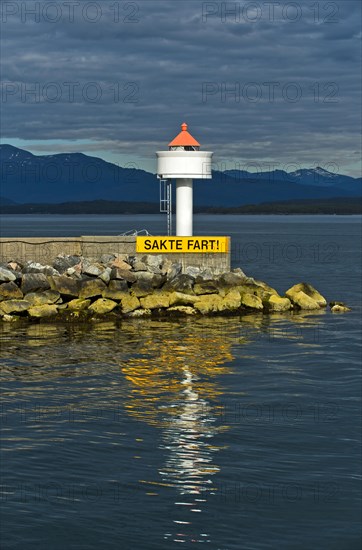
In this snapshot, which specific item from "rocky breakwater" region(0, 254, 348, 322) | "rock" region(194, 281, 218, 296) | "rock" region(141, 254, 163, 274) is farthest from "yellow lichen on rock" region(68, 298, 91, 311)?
"rock" region(194, 281, 218, 296)

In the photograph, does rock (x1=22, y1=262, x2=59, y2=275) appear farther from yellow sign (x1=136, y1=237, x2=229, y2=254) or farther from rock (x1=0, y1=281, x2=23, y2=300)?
yellow sign (x1=136, y1=237, x2=229, y2=254)

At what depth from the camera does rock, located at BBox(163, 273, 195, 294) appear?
36.2 m

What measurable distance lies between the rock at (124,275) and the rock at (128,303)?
65 centimetres

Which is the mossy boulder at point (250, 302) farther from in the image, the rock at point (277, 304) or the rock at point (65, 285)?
the rock at point (65, 285)

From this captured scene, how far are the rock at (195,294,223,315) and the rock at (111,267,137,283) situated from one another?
2.63 metres

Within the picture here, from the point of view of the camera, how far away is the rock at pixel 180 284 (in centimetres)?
3616

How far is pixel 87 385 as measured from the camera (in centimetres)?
2323

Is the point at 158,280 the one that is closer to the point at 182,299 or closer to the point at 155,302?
the point at 155,302

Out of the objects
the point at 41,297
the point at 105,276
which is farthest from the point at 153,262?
the point at 41,297

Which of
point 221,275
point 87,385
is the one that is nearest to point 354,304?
point 221,275

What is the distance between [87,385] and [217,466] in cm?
731

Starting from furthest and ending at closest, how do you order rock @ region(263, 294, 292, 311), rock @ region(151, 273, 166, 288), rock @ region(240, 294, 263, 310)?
rock @ region(263, 294, 292, 311)
rock @ region(240, 294, 263, 310)
rock @ region(151, 273, 166, 288)

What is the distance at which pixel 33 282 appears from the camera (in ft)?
113

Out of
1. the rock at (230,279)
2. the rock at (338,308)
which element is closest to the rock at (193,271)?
the rock at (230,279)
